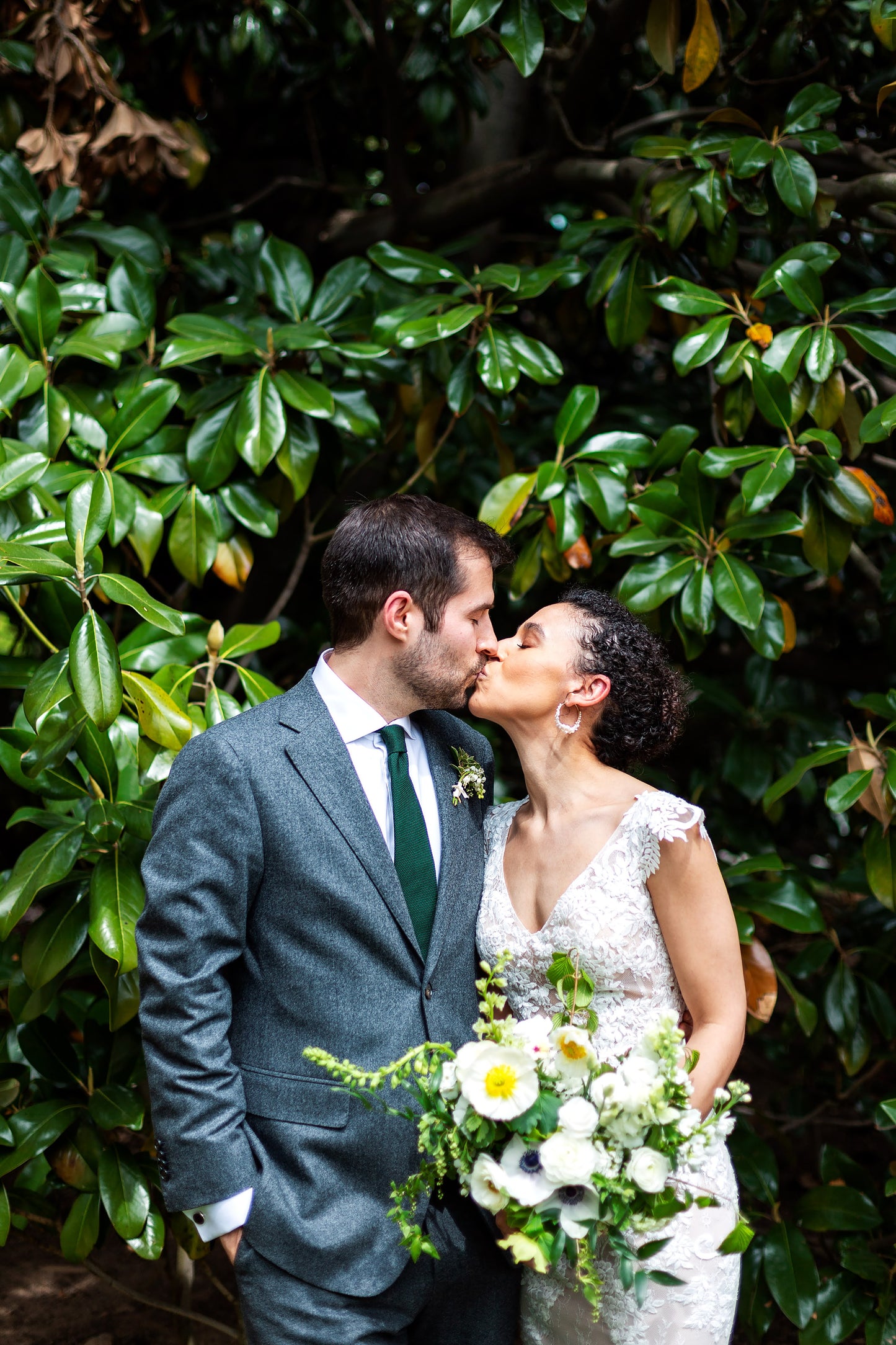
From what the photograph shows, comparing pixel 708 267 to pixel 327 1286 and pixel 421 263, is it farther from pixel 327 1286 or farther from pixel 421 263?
pixel 327 1286

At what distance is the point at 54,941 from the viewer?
6.06ft

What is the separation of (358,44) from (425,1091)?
3412 millimetres

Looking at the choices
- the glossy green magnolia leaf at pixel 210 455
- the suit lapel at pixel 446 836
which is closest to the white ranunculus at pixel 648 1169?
the suit lapel at pixel 446 836

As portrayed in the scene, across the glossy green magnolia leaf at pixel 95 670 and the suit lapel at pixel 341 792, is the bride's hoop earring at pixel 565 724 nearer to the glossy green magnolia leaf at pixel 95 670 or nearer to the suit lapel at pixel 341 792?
the suit lapel at pixel 341 792

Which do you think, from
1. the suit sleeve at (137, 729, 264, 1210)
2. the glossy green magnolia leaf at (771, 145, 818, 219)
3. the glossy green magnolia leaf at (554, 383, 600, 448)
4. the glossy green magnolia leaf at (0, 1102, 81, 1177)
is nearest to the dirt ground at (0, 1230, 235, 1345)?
the glossy green magnolia leaf at (0, 1102, 81, 1177)

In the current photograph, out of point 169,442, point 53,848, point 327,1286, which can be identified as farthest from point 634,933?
point 169,442

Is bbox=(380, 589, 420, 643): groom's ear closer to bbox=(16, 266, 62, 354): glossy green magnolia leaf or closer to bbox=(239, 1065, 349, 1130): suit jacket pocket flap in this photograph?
bbox=(239, 1065, 349, 1130): suit jacket pocket flap

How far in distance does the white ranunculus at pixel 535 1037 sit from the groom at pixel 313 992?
0.97 ft

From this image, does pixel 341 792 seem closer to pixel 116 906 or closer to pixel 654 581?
pixel 116 906

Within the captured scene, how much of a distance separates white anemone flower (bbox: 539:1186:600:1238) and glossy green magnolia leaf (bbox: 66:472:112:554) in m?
1.15

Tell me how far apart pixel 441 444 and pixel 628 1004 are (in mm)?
1374

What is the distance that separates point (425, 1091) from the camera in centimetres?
125

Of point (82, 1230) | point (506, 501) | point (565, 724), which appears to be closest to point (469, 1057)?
point (565, 724)

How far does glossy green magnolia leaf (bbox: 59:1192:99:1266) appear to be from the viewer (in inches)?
78.2
